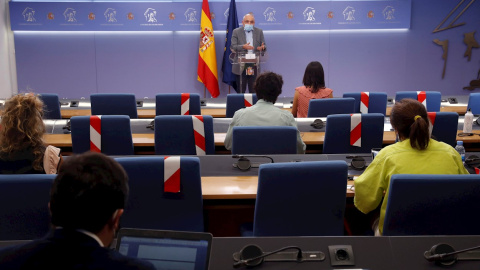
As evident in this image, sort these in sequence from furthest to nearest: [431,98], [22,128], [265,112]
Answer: [431,98] → [265,112] → [22,128]

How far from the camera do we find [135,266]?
107 centimetres

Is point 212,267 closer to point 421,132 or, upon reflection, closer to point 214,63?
point 421,132

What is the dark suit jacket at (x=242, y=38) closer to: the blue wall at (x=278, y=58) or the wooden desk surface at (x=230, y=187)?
the blue wall at (x=278, y=58)

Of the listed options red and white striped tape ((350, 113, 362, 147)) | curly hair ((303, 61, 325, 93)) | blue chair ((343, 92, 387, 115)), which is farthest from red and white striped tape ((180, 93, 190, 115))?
red and white striped tape ((350, 113, 362, 147))

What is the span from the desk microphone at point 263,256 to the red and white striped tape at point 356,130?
7.63 feet

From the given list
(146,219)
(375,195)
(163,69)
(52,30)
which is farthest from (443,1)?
(146,219)

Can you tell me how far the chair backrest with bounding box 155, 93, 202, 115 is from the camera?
17.2ft

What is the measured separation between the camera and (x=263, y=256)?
1.53 m

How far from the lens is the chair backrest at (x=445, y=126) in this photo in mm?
3857

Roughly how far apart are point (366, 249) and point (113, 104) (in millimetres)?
3955

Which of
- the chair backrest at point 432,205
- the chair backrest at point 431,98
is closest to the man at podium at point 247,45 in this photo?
the chair backrest at point 431,98

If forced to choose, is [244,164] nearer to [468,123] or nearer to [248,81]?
[468,123]

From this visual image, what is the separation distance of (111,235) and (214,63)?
7.70 metres

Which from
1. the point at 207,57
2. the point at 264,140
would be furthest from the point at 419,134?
the point at 207,57
